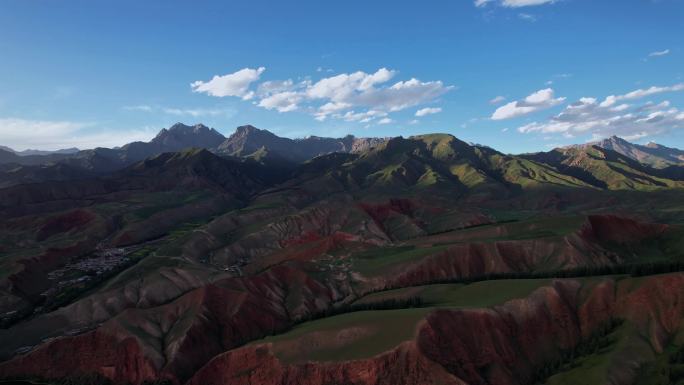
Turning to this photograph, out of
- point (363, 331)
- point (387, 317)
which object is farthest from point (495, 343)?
point (363, 331)

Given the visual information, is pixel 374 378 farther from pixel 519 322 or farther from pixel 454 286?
pixel 454 286

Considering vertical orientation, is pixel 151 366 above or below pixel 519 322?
below

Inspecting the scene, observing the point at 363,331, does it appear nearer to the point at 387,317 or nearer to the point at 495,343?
the point at 387,317

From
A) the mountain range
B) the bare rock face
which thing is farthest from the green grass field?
the bare rock face

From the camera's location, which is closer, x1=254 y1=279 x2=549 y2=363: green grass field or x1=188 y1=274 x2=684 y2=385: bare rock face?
x1=188 y1=274 x2=684 y2=385: bare rock face

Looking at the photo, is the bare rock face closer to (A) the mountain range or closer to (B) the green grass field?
(A) the mountain range

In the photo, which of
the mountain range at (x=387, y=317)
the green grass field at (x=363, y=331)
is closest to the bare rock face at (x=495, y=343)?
the mountain range at (x=387, y=317)

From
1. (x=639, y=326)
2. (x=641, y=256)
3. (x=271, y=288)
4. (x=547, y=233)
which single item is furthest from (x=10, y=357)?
(x=641, y=256)

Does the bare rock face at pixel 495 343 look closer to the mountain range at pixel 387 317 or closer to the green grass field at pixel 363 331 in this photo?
the mountain range at pixel 387 317

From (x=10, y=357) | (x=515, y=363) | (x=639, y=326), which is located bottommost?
(x=10, y=357)

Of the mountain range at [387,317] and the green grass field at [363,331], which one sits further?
the green grass field at [363,331]

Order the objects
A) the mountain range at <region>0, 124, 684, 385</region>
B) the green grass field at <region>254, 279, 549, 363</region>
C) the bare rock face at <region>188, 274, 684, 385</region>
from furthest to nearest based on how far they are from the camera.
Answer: the green grass field at <region>254, 279, 549, 363</region> < the mountain range at <region>0, 124, 684, 385</region> < the bare rock face at <region>188, 274, 684, 385</region>
